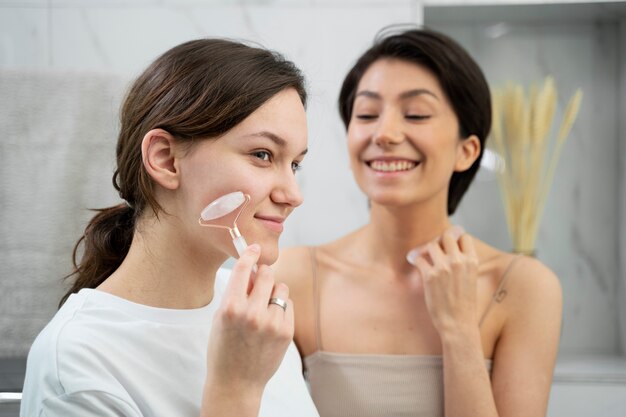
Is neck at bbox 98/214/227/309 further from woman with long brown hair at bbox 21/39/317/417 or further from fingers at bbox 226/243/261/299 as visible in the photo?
fingers at bbox 226/243/261/299

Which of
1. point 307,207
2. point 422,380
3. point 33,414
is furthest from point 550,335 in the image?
point 33,414

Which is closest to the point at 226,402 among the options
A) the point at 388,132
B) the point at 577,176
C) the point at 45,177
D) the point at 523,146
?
the point at 388,132

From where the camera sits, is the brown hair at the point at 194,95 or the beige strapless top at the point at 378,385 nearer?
the brown hair at the point at 194,95

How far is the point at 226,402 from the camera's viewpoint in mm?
674

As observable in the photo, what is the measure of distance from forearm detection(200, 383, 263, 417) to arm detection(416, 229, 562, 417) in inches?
19.6

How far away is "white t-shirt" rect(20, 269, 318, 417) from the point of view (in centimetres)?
66

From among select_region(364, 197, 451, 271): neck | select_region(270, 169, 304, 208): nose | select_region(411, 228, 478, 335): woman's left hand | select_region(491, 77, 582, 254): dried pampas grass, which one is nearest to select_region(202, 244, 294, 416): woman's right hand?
select_region(270, 169, 304, 208): nose

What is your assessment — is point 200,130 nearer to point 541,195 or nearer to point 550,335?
point 550,335

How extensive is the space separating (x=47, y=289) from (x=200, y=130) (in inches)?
24.4

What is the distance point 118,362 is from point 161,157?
224 mm

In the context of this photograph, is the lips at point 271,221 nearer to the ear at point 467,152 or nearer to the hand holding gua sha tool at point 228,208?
the hand holding gua sha tool at point 228,208

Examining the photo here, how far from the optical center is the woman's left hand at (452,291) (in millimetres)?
1101

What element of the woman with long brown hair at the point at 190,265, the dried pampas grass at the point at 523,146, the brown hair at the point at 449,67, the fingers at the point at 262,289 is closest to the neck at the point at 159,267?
the woman with long brown hair at the point at 190,265

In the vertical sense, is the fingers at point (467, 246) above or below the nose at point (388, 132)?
below
